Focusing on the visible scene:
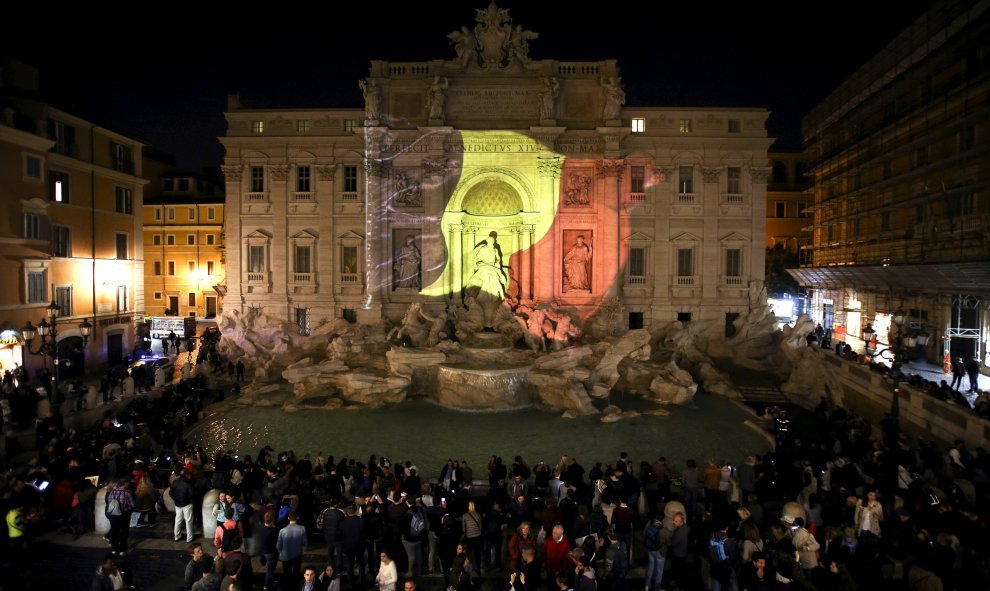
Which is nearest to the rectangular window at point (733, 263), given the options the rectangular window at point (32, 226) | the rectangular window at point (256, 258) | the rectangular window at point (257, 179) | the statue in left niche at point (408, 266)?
the statue in left niche at point (408, 266)

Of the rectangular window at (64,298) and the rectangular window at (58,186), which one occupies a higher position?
the rectangular window at (58,186)

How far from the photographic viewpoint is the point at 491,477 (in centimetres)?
1054

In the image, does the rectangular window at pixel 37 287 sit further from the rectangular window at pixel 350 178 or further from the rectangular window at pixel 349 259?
the rectangular window at pixel 350 178

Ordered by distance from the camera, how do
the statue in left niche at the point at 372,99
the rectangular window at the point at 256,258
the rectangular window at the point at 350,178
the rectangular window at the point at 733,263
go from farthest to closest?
the rectangular window at the point at 256,258
the rectangular window at the point at 350,178
the rectangular window at the point at 733,263
the statue in left niche at the point at 372,99

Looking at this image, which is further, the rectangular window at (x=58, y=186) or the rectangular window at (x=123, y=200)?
the rectangular window at (x=123, y=200)

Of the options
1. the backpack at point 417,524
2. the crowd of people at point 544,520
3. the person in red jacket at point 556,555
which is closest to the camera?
the crowd of people at point 544,520

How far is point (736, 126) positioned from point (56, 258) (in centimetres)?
3018

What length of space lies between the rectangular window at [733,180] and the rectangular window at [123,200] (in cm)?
2853

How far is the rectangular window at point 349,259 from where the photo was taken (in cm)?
2883

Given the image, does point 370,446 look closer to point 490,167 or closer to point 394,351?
point 394,351

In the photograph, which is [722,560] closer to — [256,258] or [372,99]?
[372,99]

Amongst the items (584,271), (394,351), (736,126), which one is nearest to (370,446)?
(394,351)

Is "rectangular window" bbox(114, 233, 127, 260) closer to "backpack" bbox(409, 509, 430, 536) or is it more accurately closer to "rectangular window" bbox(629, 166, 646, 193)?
"rectangular window" bbox(629, 166, 646, 193)

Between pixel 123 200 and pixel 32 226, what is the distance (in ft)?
19.2
